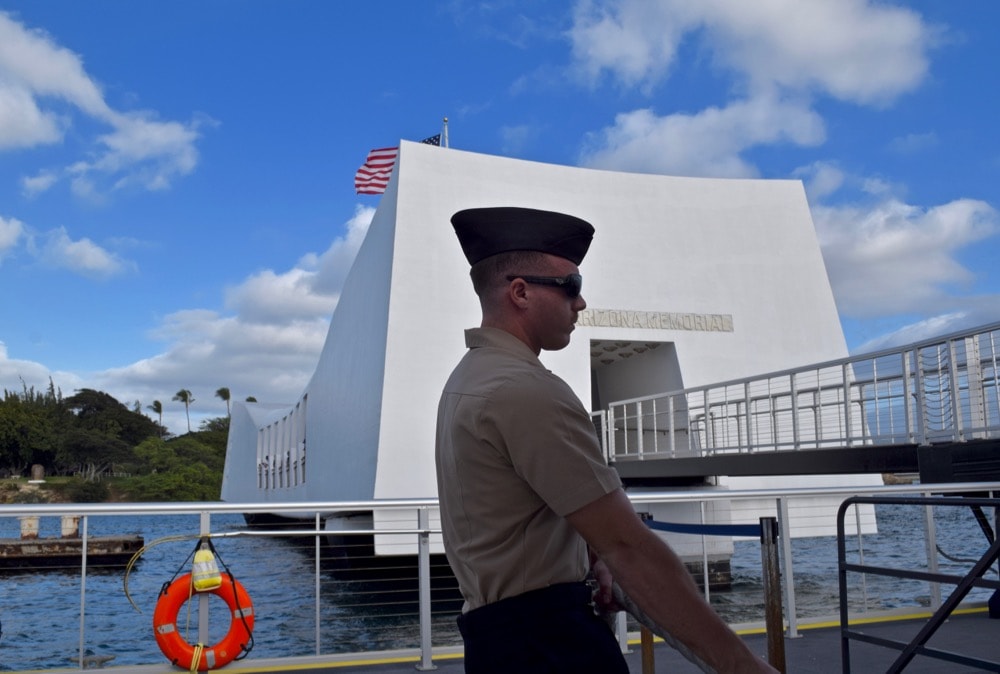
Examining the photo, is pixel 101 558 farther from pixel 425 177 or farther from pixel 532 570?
pixel 532 570

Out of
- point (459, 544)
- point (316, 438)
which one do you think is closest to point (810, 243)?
point (316, 438)

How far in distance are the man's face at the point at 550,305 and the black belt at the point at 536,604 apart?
406 mm

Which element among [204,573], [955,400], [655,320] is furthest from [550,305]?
[655,320]

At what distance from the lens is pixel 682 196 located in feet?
61.2

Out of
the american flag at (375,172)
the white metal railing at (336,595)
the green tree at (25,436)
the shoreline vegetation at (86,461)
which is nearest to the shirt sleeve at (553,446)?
the white metal railing at (336,595)

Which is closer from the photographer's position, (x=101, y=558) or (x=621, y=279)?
(x=621, y=279)

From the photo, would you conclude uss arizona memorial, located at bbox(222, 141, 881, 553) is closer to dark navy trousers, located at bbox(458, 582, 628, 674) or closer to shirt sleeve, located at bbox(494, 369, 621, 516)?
dark navy trousers, located at bbox(458, 582, 628, 674)

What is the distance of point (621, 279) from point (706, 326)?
2.03 meters

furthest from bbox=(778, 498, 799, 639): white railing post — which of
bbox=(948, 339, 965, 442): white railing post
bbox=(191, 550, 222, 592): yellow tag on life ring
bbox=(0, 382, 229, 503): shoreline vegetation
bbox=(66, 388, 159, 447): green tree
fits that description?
bbox=(66, 388, 159, 447): green tree

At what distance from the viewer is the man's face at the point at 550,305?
5.02ft

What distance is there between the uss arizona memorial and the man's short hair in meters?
13.6

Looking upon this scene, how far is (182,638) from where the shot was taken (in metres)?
4.93

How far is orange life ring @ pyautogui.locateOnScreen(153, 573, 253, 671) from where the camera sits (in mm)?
4797

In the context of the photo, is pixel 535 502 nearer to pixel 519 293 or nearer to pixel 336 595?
pixel 519 293
